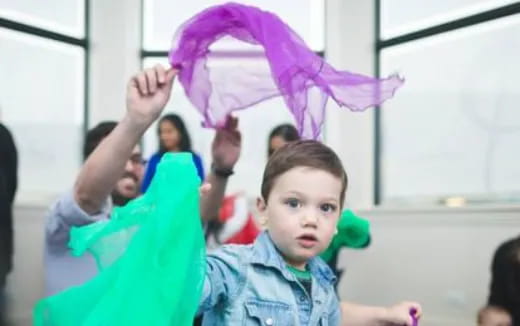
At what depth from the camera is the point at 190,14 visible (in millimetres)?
3738

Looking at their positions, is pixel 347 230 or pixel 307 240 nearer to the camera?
pixel 307 240

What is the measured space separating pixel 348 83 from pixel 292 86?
11cm

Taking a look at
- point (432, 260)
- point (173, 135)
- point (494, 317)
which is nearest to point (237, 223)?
point (173, 135)

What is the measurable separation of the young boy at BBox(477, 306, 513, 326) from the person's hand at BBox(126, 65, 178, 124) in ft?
4.81

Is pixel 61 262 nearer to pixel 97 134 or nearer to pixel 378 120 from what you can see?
pixel 97 134

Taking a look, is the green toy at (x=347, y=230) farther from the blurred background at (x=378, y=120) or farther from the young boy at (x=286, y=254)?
the blurred background at (x=378, y=120)

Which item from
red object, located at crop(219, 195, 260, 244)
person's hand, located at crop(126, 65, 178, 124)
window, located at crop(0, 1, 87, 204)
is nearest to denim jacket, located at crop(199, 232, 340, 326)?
person's hand, located at crop(126, 65, 178, 124)

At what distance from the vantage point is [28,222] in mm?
3518

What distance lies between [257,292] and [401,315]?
28cm

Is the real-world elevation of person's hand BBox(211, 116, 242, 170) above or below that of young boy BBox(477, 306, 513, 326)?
above

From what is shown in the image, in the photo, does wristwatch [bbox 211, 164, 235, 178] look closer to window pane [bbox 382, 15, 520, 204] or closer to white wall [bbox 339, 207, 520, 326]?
white wall [bbox 339, 207, 520, 326]

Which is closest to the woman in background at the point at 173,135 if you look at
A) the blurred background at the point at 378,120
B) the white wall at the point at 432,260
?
the blurred background at the point at 378,120

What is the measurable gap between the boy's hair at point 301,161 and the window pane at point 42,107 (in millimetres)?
2615

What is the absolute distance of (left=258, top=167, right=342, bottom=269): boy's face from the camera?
4.03 feet
